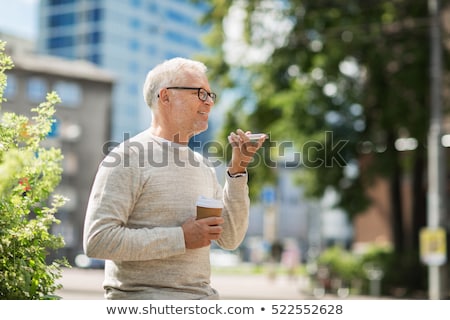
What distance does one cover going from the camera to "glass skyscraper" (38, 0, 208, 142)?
27422mm

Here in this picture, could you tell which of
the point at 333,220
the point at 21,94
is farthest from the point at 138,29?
the point at 333,220

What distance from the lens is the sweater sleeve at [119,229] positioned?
2.11m

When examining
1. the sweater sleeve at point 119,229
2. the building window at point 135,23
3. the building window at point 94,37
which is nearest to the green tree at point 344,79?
the building window at point 135,23

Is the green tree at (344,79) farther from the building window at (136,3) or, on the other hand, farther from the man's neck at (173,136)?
the man's neck at (173,136)

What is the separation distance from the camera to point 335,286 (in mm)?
18422

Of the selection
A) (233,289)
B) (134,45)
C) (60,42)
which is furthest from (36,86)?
(233,289)

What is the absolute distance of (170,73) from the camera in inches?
93.7

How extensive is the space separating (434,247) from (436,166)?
1.62 metres

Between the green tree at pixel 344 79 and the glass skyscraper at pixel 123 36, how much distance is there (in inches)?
79.2

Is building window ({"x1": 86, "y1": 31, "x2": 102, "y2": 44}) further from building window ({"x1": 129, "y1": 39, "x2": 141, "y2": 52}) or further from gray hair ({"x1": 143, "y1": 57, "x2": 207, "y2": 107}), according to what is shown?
gray hair ({"x1": 143, "y1": 57, "x2": 207, "y2": 107})

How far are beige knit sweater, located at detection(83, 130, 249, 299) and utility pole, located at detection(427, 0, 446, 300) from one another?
10605 mm

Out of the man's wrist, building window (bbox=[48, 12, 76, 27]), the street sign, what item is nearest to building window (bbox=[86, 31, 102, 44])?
building window (bbox=[48, 12, 76, 27])
